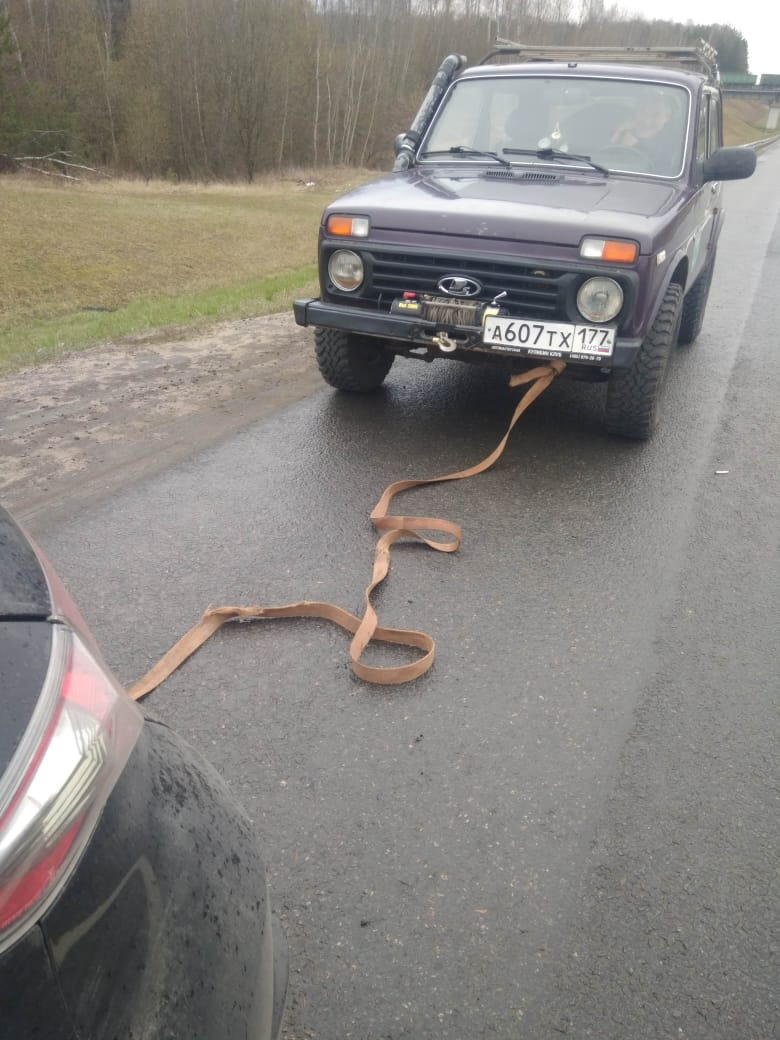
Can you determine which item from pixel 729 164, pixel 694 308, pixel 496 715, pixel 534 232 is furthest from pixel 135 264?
pixel 496 715

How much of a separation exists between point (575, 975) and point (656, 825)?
562 millimetres

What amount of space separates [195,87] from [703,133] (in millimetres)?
43534

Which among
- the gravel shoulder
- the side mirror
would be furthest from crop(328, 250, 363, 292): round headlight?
the side mirror

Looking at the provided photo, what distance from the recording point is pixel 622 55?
7.05 metres

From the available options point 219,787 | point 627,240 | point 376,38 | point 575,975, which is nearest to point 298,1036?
point 575,975

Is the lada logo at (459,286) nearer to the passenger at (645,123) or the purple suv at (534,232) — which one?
the purple suv at (534,232)

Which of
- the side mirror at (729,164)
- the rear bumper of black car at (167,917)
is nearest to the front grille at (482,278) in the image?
the side mirror at (729,164)

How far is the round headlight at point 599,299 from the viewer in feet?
14.8

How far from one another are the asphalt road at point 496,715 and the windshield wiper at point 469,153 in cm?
179

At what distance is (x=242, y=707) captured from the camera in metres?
2.88

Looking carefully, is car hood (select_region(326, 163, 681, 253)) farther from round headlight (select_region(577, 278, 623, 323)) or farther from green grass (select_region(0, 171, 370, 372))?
green grass (select_region(0, 171, 370, 372))

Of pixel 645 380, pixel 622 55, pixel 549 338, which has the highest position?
pixel 622 55

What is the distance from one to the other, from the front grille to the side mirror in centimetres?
189

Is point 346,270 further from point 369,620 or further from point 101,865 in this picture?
point 101,865
